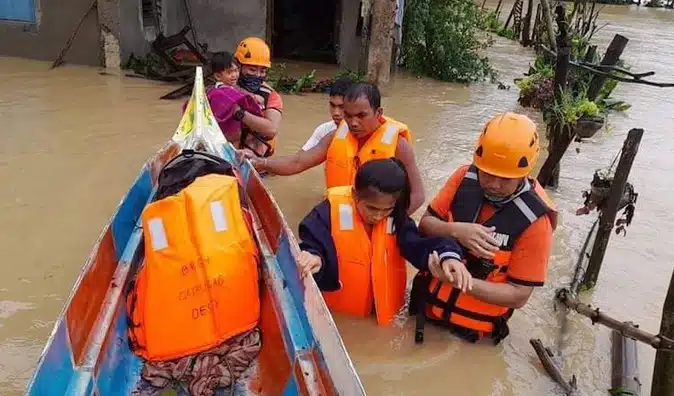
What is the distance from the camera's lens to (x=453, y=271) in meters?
2.91

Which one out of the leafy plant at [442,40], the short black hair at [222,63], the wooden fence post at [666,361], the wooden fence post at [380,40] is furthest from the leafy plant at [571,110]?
the leafy plant at [442,40]

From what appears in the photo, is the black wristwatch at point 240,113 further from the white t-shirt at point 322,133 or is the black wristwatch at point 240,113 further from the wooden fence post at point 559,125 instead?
the wooden fence post at point 559,125

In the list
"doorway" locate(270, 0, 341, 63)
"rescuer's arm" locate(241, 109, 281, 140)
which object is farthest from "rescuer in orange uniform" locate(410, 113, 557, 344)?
"doorway" locate(270, 0, 341, 63)

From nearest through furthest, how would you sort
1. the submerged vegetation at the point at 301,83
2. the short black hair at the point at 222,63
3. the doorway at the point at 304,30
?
the short black hair at the point at 222,63 < the submerged vegetation at the point at 301,83 < the doorway at the point at 304,30

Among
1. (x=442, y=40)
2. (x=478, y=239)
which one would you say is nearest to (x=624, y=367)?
(x=478, y=239)

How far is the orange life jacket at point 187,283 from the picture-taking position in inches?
110

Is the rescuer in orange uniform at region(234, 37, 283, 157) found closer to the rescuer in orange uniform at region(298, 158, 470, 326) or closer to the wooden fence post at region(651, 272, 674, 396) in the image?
the rescuer in orange uniform at region(298, 158, 470, 326)

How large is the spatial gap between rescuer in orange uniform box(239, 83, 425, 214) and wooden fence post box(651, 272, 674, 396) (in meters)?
1.50

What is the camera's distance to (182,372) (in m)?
2.85

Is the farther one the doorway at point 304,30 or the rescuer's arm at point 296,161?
the doorway at point 304,30

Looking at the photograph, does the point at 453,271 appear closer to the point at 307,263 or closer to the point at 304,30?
the point at 307,263

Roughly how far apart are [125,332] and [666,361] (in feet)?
7.48

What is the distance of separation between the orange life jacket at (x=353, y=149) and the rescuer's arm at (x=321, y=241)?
78 centimetres

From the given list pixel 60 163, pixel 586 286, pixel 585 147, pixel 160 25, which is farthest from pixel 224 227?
pixel 160 25
